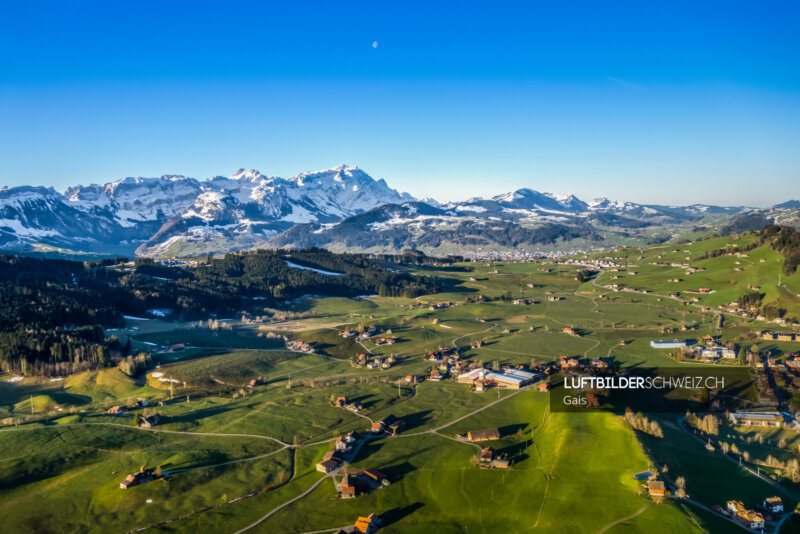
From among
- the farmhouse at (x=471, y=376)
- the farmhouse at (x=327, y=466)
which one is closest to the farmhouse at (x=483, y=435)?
the farmhouse at (x=327, y=466)

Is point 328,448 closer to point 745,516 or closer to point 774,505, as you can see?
point 745,516

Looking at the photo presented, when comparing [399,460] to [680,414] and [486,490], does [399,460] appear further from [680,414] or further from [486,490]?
[680,414]

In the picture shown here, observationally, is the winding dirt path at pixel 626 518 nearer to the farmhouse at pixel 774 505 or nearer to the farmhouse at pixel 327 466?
the farmhouse at pixel 774 505

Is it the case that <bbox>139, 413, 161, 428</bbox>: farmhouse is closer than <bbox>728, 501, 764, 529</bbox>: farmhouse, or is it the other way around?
<bbox>728, 501, 764, 529</bbox>: farmhouse

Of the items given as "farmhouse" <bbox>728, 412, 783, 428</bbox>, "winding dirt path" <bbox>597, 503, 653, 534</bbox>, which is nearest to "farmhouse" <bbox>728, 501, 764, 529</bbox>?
"winding dirt path" <bbox>597, 503, 653, 534</bbox>

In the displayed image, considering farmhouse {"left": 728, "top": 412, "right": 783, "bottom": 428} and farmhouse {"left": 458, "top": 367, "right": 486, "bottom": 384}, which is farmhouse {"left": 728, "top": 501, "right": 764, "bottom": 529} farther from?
farmhouse {"left": 458, "top": 367, "right": 486, "bottom": 384}

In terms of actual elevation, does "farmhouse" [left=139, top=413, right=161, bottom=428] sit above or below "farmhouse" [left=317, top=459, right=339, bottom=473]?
below

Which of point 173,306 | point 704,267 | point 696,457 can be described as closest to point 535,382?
point 696,457

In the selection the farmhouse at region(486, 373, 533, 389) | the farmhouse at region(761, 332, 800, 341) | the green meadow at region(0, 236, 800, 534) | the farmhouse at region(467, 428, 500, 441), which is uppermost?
the farmhouse at region(761, 332, 800, 341)
